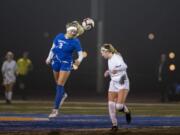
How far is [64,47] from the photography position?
54.5 feet

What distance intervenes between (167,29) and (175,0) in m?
1.57

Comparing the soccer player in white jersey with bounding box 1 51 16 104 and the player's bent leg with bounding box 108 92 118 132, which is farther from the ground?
the player's bent leg with bounding box 108 92 118 132

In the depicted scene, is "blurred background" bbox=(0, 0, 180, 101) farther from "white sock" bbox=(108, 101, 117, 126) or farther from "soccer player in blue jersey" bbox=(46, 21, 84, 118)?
"white sock" bbox=(108, 101, 117, 126)

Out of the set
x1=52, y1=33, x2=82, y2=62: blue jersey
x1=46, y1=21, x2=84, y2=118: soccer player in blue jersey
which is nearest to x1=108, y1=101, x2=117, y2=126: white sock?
x1=46, y1=21, x2=84, y2=118: soccer player in blue jersey

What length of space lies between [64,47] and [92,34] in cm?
2078

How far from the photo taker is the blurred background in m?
36.7

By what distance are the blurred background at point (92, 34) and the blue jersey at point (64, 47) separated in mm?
19607

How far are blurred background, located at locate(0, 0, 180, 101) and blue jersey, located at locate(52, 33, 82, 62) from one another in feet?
64.3

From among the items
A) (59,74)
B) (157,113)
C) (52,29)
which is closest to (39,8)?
(52,29)

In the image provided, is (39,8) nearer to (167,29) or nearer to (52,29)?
(52,29)

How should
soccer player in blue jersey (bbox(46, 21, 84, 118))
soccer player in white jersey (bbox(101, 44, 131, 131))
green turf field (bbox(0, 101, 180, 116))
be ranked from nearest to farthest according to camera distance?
soccer player in white jersey (bbox(101, 44, 131, 131)) → soccer player in blue jersey (bbox(46, 21, 84, 118)) → green turf field (bbox(0, 101, 180, 116))

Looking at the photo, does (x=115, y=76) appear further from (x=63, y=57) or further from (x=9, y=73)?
(x=9, y=73)

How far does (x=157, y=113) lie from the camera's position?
2009cm

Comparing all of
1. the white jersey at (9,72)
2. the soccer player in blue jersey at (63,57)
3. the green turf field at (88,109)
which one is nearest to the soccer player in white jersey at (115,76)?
the soccer player in blue jersey at (63,57)
